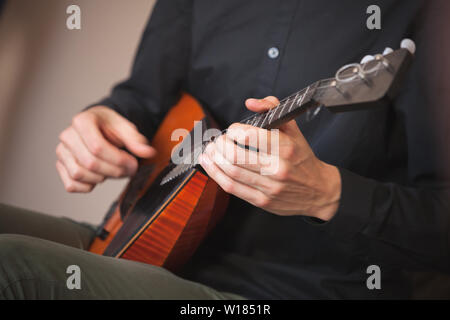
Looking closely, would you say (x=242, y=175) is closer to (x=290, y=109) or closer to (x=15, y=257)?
(x=290, y=109)

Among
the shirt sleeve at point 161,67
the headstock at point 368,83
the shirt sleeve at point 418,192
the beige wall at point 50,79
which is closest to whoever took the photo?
the headstock at point 368,83

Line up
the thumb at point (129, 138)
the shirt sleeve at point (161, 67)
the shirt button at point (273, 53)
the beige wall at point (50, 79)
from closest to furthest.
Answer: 1. the shirt button at point (273, 53)
2. the thumb at point (129, 138)
3. the shirt sleeve at point (161, 67)
4. the beige wall at point (50, 79)

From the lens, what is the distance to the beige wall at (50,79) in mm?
1668

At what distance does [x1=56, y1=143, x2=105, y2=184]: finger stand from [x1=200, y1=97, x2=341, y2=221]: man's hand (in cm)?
40

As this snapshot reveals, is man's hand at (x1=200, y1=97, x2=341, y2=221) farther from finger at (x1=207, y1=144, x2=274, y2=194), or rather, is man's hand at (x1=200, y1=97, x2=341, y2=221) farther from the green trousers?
the green trousers

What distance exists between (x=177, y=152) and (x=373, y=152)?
418 millimetres

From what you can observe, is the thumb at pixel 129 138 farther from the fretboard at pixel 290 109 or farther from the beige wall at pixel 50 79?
the beige wall at pixel 50 79

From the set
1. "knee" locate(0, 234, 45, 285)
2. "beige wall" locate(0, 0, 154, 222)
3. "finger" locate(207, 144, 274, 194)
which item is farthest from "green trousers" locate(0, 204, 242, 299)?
"beige wall" locate(0, 0, 154, 222)

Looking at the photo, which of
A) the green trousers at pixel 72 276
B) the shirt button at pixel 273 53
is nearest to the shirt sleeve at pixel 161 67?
the shirt button at pixel 273 53

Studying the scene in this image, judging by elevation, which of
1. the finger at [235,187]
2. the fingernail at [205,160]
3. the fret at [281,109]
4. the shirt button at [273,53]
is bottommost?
the finger at [235,187]

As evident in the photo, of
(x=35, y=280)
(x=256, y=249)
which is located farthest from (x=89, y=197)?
(x=35, y=280)

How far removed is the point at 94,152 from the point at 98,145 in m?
0.02

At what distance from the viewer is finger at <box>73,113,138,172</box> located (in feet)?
2.96

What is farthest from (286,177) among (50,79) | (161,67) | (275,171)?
(50,79)
